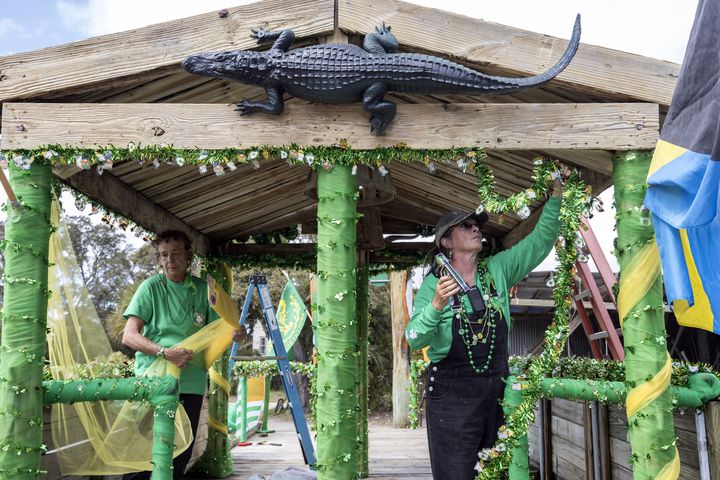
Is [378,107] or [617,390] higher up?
[378,107]

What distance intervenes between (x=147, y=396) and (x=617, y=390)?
2.45 metres

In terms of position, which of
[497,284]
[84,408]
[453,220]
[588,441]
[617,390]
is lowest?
[588,441]

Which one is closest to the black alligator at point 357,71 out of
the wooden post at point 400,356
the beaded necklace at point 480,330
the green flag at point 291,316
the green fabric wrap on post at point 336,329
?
the green fabric wrap on post at point 336,329

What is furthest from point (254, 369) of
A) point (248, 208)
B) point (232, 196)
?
point (232, 196)

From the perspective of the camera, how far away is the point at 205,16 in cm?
328

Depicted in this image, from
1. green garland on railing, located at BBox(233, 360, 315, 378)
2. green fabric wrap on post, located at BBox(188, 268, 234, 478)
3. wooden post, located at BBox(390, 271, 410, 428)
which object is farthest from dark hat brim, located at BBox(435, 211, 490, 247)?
wooden post, located at BBox(390, 271, 410, 428)

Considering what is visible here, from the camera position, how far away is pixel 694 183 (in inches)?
94.7

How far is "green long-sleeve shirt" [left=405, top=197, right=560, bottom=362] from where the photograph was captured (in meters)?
2.88

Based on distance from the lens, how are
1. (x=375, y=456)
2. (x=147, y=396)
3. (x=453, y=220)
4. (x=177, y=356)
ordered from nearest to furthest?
(x=453, y=220)
(x=147, y=396)
(x=177, y=356)
(x=375, y=456)

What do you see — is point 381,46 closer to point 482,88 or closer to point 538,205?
point 482,88

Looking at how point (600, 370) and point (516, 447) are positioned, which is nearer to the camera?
point (516, 447)

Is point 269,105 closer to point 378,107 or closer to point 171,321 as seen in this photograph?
point 378,107

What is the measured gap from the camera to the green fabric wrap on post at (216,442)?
5617 millimetres

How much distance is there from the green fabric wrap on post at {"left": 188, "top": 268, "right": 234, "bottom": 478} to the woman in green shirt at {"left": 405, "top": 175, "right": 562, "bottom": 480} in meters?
2.90
